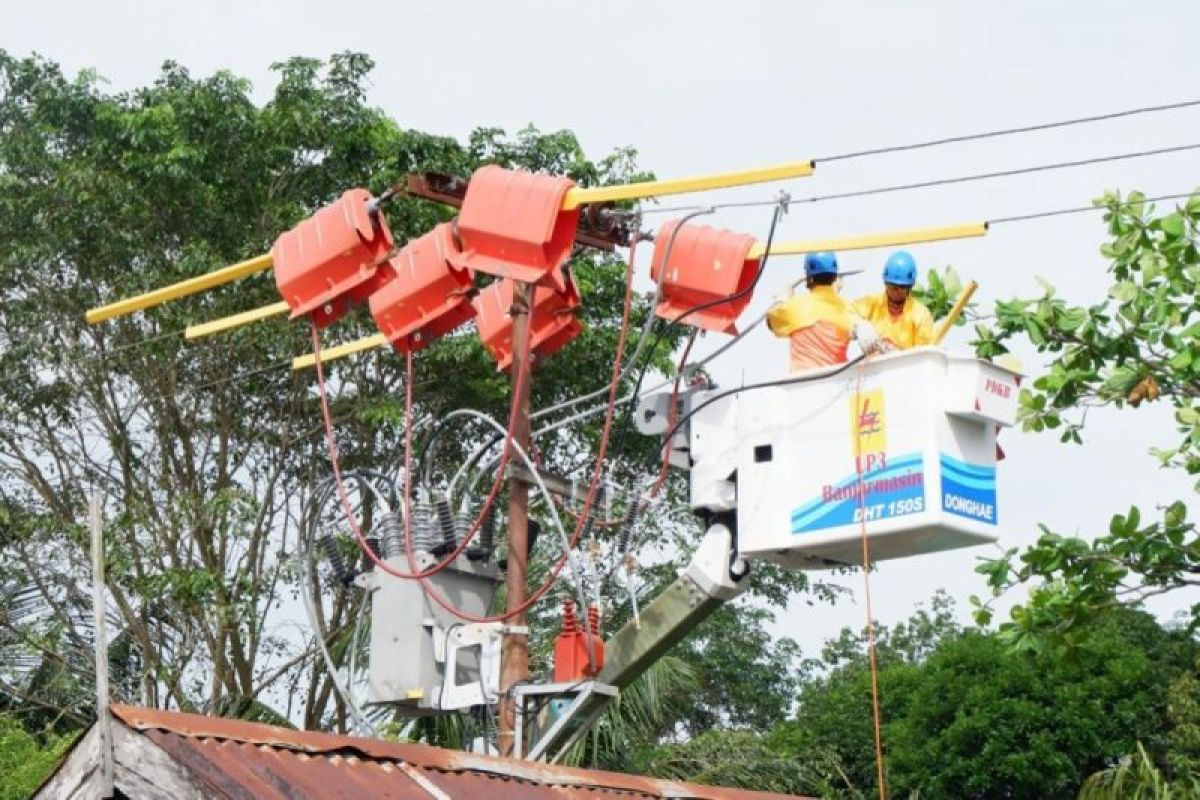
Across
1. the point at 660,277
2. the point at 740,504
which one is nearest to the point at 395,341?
the point at 660,277

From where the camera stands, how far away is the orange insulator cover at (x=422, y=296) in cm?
1109

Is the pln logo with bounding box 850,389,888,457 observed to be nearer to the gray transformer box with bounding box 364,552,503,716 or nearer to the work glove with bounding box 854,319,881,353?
the work glove with bounding box 854,319,881,353

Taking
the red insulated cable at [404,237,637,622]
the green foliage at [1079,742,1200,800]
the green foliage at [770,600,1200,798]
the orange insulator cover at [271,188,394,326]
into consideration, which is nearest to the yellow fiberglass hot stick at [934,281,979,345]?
the red insulated cable at [404,237,637,622]

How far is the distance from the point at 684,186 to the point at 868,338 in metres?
1.18

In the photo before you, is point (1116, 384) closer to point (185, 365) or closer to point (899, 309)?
point (899, 309)

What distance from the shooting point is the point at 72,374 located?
70.6ft

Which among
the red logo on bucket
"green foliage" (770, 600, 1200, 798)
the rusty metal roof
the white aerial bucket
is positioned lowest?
the rusty metal roof

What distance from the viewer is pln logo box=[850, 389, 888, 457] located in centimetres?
909

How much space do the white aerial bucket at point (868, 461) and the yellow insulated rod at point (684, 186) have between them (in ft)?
2.93

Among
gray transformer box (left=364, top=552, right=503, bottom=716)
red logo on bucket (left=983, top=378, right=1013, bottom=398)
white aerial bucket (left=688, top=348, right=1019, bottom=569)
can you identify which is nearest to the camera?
white aerial bucket (left=688, top=348, right=1019, bottom=569)

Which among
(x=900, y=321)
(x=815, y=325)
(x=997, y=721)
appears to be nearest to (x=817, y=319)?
(x=815, y=325)

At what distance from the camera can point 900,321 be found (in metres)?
9.75

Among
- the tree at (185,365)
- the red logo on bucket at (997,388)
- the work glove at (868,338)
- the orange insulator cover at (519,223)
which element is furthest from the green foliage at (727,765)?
the red logo on bucket at (997,388)

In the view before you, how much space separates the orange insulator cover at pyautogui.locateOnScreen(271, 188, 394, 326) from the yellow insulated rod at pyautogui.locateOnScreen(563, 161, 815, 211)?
57.8 inches
